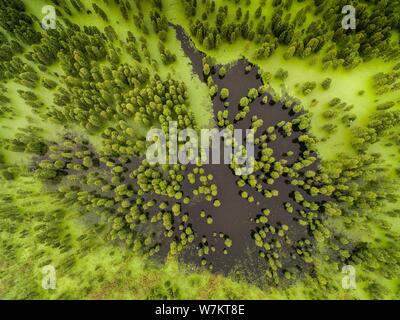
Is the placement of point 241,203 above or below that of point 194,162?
below

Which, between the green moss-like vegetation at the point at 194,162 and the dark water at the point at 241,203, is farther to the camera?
the dark water at the point at 241,203

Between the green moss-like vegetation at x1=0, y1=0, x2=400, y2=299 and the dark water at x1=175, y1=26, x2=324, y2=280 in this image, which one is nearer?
the green moss-like vegetation at x1=0, y1=0, x2=400, y2=299

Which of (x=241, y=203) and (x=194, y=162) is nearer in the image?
(x=241, y=203)

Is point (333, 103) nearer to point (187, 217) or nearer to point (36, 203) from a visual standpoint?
point (187, 217)

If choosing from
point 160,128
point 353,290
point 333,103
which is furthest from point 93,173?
point 353,290
